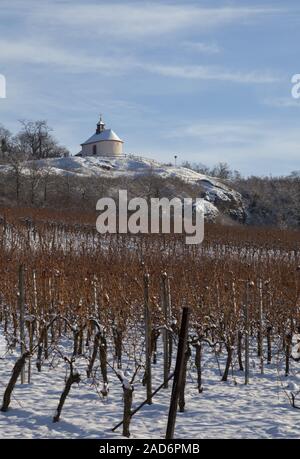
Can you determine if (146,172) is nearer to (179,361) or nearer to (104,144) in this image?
(104,144)

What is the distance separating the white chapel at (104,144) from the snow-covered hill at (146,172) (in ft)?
26.1

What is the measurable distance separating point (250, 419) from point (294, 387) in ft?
6.33

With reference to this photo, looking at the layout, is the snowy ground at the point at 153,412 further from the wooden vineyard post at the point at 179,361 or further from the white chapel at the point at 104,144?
the white chapel at the point at 104,144

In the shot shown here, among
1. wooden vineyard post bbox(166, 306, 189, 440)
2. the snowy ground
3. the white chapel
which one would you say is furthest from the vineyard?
the white chapel

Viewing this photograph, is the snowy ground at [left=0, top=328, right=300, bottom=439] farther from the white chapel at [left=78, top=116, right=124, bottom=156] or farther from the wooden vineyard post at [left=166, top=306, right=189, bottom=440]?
the white chapel at [left=78, top=116, right=124, bottom=156]

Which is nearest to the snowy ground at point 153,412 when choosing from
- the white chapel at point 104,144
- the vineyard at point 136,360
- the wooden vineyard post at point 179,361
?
the vineyard at point 136,360

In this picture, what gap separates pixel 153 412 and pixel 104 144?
177 feet

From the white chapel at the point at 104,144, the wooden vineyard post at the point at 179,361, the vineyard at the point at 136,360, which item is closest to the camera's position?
the wooden vineyard post at the point at 179,361

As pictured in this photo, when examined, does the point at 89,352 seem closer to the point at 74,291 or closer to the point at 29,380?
the point at 74,291

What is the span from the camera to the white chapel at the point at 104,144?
192 ft

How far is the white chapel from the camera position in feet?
192

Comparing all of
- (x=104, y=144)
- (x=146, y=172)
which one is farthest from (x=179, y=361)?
(x=104, y=144)

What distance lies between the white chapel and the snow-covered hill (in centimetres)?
796
